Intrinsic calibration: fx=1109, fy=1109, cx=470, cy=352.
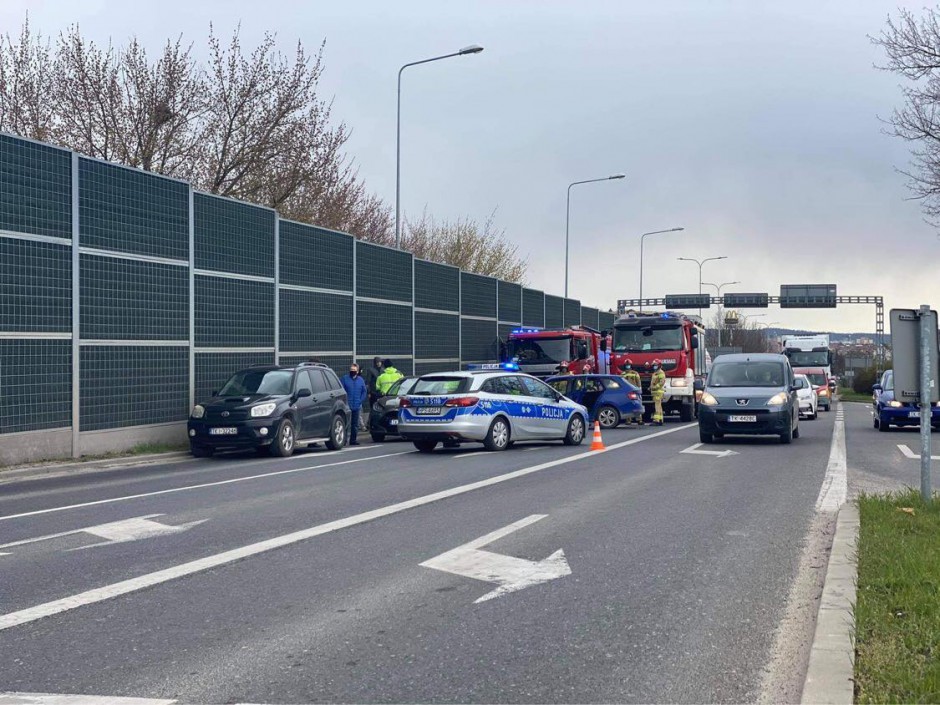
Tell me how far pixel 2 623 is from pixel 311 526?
415 cm

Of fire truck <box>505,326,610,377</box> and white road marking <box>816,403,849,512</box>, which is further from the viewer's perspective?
fire truck <box>505,326,610,377</box>

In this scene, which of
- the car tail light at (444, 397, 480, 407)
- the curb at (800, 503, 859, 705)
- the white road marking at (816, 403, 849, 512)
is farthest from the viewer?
the car tail light at (444, 397, 480, 407)

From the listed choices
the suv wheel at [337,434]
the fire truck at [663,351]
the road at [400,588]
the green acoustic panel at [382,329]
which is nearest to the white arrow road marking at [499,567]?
the road at [400,588]

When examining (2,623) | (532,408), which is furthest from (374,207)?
(2,623)

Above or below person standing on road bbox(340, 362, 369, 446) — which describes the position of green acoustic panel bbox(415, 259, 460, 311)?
above

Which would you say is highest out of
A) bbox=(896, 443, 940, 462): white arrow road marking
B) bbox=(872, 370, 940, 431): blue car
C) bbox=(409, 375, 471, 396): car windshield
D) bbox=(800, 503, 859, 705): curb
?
bbox=(409, 375, 471, 396): car windshield

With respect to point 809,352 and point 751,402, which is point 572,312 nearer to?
point 809,352

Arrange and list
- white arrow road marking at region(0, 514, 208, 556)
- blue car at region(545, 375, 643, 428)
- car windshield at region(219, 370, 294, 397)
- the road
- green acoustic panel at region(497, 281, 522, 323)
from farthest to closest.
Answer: green acoustic panel at region(497, 281, 522, 323) < blue car at region(545, 375, 643, 428) < car windshield at region(219, 370, 294, 397) < white arrow road marking at region(0, 514, 208, 556) < the road

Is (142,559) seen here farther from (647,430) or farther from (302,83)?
(302,83)

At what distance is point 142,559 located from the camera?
8820 millimetres

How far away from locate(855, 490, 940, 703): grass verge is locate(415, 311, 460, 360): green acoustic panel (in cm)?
2704

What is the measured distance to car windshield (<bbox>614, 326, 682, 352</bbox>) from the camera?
34.5 meters

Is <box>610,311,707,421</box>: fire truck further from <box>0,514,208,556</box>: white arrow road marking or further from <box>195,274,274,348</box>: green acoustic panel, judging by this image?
<box>0,514,208,556</box>: white arrow road marking

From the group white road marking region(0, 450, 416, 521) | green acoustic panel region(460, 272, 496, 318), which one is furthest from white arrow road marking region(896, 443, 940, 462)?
green acoustic panel region(460, 272, 496, 318)
